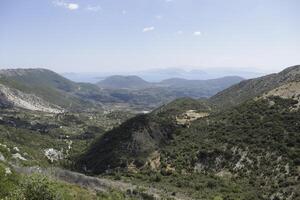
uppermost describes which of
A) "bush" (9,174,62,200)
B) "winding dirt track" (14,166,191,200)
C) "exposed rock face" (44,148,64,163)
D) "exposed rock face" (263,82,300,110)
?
"exposed rock face" (263,82,300,110)

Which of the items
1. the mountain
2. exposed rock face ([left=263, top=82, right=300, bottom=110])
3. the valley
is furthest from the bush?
exposed rock face ([left=263, top=82, right=300, bottom=110])

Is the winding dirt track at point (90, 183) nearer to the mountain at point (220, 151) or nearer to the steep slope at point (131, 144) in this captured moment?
the mountain at point (220, 151)

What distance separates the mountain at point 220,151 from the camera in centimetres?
6506

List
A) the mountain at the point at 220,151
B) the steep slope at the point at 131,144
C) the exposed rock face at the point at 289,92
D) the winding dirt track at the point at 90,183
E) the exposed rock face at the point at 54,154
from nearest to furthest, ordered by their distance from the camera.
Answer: the winding dirt track at the point at 90,183, the mountain at the point at 220,151, the steep slope at the point at 131,144, the exposed rock face at the point at 289,92, the exposed rock face at the point at 54,154

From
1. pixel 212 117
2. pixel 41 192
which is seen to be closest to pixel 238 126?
pixel 212 117

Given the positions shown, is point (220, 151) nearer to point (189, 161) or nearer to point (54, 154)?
point (189, 161)

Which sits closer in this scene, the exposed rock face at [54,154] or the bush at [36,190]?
the bush at [36,190]

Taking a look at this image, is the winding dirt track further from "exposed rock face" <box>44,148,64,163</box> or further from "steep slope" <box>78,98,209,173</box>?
"exposed rock face" <box>44,148,64,163</box>

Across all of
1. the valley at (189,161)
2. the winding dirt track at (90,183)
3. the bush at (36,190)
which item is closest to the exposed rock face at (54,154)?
the valley at (189,161)

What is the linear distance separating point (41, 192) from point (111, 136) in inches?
2702

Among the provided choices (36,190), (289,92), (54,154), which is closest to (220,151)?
(289,92)

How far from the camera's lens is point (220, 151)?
78.6 metres

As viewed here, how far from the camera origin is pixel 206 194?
6347 cm

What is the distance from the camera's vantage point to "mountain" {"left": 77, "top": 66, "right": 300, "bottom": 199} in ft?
213
